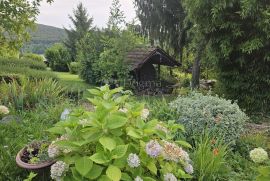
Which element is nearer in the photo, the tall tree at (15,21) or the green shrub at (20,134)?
the green shrub at (20,134)

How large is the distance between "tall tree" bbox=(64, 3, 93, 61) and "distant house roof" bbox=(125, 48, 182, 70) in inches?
784

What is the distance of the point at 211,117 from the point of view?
559 centimetres

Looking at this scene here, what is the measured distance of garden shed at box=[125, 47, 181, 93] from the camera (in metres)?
16.0

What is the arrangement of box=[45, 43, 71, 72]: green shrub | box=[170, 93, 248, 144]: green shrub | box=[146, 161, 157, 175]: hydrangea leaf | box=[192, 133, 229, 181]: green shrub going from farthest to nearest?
1. box=[45, 43, 71, 72]: green shrub
2. box=[170, 93, 248, 144]: green shrub
3. box=[192, 133, 229, 181]: green shrub
4. box=[146, 161, 157, 175]: hydrangea leaf

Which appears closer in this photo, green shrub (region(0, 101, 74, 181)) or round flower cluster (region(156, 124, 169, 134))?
round flower cluster (region(156, 124, 169, 134))

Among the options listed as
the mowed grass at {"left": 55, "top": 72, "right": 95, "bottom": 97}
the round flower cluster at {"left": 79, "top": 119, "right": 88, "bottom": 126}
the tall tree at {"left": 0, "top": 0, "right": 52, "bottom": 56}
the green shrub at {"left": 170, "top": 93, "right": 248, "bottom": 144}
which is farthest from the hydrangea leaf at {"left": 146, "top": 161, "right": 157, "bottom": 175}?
the tall tree at {"left": 0, "top": 0, "right": 52, "bottom": 56}

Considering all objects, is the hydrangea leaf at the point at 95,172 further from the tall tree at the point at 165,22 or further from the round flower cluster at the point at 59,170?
the tall tree at the point at 165,22

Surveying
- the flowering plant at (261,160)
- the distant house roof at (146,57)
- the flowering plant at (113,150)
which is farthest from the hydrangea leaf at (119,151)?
the distant house roof at (146,57)

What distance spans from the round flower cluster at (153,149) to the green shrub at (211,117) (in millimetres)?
2876

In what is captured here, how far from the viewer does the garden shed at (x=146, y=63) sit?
52.4 ft

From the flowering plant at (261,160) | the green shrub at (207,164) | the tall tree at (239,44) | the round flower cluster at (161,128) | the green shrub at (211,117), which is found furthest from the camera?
the tall tree at (239,44)

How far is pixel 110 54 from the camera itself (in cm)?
1603

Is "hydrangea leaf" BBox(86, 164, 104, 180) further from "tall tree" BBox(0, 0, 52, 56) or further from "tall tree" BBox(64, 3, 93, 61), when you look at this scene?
"tall tree" BBox(64, 3, 93, 61)

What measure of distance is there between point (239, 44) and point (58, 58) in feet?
83.8
